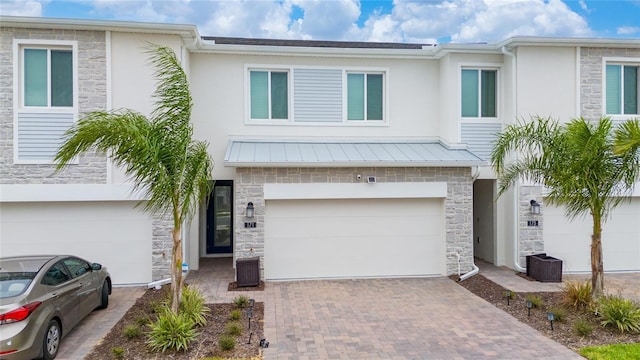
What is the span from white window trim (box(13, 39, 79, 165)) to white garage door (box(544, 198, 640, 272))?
44.2 feet

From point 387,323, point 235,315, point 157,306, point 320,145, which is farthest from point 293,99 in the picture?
point 387,323

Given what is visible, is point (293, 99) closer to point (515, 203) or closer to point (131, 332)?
point (515, 203)

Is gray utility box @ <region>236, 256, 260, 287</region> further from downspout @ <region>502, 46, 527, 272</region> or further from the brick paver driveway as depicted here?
downspout @ <region>502, 46, 527, 272</region>

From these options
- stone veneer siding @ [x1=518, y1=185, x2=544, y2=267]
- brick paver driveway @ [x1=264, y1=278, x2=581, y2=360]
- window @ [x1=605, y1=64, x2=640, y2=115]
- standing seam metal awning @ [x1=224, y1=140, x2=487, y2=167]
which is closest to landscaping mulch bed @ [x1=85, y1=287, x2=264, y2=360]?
brick paver driveway @ [x1=264, y1=278, x2=581, y2=360]

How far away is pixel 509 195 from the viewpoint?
39.2ft

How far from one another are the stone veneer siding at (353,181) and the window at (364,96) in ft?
7.51

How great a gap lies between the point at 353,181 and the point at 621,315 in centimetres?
640

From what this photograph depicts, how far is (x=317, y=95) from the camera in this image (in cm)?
1225

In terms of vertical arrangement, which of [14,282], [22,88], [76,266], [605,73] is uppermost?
[605,73]

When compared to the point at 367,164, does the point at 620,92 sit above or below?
above

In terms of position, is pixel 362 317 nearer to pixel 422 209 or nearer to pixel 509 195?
pixel 422 209

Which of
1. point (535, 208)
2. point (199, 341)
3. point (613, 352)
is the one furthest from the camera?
point (535, 208)

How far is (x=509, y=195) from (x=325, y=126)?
5.92m

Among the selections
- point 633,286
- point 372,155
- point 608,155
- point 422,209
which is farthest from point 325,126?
point 633,286
